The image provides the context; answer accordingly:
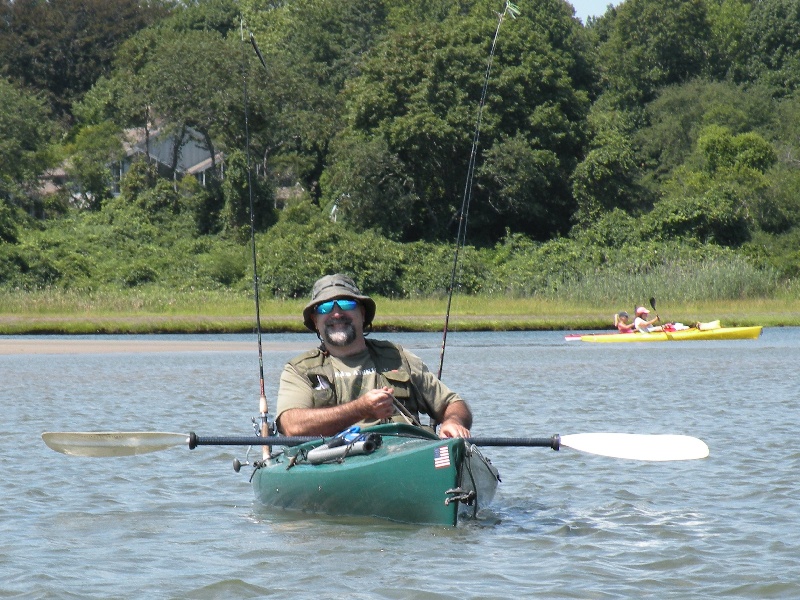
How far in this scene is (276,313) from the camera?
34.2 meters

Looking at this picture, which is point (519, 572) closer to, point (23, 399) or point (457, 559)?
point (457, 559)

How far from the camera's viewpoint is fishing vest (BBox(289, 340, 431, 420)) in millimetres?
7426

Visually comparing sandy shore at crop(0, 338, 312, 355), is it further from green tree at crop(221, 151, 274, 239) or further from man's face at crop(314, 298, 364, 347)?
man's face at crop(314, 298, 364, 347)

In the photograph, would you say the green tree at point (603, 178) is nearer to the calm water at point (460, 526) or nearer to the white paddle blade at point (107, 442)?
the calm water at point (460, 526)

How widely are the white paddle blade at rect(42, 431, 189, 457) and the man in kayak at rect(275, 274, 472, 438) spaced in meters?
1.20

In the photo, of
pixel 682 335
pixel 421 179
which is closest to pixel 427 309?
pixel 421 179

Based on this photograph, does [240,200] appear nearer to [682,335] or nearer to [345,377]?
[682,335]

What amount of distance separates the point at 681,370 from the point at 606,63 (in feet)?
134

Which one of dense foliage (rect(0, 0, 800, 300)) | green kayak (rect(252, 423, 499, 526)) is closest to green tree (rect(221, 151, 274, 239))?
dense foliage (rect(0, 0, 800, 300))

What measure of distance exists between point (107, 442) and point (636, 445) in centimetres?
352

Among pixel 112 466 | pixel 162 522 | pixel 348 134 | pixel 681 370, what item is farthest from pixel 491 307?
pixel 162 522

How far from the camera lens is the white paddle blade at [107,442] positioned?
8430mm

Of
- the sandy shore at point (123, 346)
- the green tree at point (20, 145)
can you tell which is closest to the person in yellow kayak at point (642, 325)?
the sandy shore at point (123, 346)

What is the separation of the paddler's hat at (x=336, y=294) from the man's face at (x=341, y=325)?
6 cm
